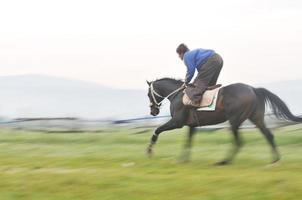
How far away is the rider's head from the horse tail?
1.91 metres

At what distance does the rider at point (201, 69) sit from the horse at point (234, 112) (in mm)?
405

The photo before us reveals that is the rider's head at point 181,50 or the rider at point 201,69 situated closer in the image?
the rider at point 201,69

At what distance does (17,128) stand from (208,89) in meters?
14.3

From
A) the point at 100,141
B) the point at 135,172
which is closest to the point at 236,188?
the point at 135,172

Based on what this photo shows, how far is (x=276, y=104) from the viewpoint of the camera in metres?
15.7

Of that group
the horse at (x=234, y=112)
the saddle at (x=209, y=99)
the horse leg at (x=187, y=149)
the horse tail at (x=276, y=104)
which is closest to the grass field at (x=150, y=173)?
the horse leg at (x=187, y=149)

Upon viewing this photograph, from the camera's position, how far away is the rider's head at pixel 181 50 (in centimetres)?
1609

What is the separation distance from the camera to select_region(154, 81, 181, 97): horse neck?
54.7 feet

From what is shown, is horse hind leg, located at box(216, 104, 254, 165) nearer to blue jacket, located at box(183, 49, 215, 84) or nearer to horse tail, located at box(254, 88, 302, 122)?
horse tail, located at box(254, 88, 302, 122)

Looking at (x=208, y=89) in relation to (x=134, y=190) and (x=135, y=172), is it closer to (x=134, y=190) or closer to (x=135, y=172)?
(x=135, y=172)

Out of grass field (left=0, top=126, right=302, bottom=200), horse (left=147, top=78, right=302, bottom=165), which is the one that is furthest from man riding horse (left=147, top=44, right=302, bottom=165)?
grass field (left=0, top=126, right=302, bottom=200)

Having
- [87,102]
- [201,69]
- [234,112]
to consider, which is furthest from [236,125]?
[87,102]

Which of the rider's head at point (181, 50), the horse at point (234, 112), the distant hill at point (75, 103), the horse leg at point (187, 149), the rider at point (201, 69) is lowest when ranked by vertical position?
the distant hill at point (75, 103)

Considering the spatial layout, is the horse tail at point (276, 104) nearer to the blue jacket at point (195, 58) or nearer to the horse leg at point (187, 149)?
the blue jacket at point (195, 58)
